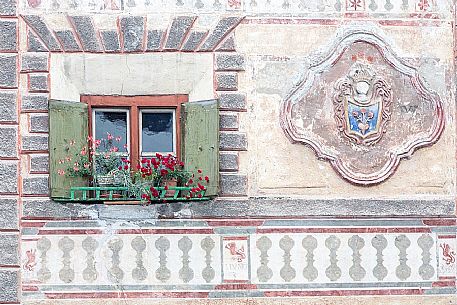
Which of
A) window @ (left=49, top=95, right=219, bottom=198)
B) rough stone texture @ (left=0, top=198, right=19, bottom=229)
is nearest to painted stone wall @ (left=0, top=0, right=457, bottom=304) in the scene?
rough stone texture @ (left=0, top=198, right=19, bottom=229)

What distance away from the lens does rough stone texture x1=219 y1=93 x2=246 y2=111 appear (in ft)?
38.3

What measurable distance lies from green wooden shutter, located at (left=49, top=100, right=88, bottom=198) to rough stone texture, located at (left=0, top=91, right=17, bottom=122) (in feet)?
1.57

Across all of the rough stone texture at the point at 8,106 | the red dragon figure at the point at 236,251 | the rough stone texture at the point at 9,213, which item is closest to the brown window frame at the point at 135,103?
the rough stone texture at the point at 8,106

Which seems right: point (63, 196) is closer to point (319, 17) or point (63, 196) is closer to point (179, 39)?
point (179, 39)

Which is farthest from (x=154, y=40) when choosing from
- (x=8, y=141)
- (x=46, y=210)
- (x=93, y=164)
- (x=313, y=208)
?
(x=313, y=208)

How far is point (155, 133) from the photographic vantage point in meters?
11.8

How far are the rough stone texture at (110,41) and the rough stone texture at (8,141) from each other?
1.37 m

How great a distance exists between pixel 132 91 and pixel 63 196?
4.61 feet

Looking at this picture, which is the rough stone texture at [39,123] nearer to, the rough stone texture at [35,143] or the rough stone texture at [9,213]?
the rough stone texture at [35,143]

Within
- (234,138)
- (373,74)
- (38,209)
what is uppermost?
(373,74)

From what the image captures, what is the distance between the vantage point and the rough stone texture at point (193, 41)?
38.3 ft

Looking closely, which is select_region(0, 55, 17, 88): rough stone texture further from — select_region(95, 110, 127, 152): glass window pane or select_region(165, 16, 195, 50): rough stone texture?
select_region(165, 16, 195, 50): rough stone texture

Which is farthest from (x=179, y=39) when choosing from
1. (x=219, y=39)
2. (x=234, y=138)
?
(x=234, y=138)

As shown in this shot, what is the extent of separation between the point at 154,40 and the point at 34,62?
1.36 meters
